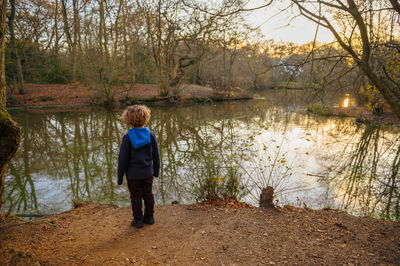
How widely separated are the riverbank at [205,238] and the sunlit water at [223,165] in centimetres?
93

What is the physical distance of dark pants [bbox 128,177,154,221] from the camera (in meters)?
3.36

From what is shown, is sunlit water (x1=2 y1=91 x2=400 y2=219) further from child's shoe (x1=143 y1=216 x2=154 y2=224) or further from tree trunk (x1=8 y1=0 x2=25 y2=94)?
tree trunk (x1=8 y1=0 x2=25 y2=94)

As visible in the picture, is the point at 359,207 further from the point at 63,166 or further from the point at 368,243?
the point at 63,166

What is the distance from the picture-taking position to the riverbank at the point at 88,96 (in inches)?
757

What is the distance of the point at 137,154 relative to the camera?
10.7 feet

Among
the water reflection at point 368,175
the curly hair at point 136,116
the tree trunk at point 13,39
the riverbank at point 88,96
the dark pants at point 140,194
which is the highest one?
the tree trunk at point 13,39

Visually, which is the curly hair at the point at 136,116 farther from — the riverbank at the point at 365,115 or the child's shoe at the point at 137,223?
the riverbank at the point at 365,115

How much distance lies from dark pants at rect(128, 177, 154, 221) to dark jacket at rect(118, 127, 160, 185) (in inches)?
4.1

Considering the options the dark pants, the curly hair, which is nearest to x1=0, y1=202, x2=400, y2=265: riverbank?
the dark pants

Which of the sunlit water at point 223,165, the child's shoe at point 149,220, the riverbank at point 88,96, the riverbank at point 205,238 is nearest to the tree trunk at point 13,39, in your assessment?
the riverbank at point 88,96

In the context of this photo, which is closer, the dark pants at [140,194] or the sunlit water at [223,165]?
the dark pants at [140,194]

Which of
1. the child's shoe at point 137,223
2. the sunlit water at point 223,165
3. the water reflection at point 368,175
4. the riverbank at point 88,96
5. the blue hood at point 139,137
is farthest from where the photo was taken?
the riverbank at point 88,96

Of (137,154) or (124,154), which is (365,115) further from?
(124,154)

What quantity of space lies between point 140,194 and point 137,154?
0.60m
